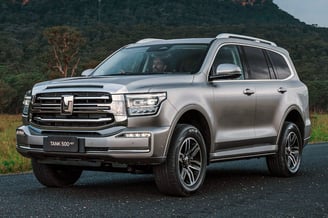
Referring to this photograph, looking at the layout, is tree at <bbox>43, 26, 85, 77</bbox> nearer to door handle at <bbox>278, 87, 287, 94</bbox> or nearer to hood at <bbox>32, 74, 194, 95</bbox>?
door handle at <bbox>278, 87, 287, 94</bbox>

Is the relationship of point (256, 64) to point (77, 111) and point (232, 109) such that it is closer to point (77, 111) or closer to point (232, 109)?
point (232, 109)

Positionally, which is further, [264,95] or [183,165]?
[264,95]

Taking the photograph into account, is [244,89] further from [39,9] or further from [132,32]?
[39,9]

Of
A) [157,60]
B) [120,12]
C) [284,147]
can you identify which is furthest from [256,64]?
[120,12]

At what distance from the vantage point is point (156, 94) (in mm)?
6461

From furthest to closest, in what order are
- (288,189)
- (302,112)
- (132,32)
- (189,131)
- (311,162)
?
(132,32) < (311,162) < (302,112) < (288,189) < (189,131)

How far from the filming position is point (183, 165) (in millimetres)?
6723

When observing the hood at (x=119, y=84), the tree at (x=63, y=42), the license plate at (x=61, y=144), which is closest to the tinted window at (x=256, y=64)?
the hood at (x=119, y=84)

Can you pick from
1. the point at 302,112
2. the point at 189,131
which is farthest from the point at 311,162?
the point at 189,131

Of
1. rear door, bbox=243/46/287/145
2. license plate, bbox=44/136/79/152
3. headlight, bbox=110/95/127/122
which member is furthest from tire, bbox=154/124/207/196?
rear door, bbox=243/46/287/145

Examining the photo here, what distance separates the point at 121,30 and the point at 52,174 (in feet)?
310

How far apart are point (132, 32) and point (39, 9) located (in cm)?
3264

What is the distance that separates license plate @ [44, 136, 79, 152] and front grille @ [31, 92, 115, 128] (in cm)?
14

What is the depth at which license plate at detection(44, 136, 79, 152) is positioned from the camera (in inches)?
252
